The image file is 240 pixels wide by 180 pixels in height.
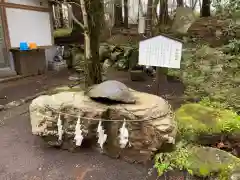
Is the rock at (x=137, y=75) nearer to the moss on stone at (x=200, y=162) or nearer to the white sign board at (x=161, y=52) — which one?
the white sign board at (x=161, y=52)

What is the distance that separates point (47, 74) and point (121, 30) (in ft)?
25.4

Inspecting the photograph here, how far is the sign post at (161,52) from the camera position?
13.8ft

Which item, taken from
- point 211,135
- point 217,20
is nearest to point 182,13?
point 217,20

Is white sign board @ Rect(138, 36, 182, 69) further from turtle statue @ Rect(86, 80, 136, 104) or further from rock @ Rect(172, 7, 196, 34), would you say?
rock @ Rect(172, 7, 196, 34)

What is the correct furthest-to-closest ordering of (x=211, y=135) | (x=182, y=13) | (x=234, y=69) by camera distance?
(x=182, y=13)
(x=234, y=69)
(x=211, y=135)

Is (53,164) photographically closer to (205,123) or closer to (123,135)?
(123,135)

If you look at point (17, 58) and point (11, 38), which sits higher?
point (11, 38)

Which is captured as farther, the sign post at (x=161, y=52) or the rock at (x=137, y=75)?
the rock at (x=137, y=75)

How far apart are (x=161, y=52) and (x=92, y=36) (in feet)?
5.67

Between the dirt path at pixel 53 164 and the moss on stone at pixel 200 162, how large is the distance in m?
0.35

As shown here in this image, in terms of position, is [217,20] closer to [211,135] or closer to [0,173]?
[211,135]

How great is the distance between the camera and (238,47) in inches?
315

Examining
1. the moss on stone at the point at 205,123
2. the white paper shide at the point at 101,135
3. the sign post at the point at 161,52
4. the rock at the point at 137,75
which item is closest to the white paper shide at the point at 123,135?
the white paper shide at the point at 101,135

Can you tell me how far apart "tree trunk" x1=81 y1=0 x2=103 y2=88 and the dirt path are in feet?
6.48
